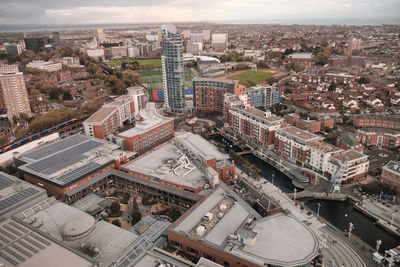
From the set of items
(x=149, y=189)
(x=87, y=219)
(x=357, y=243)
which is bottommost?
(x=357, y=243)

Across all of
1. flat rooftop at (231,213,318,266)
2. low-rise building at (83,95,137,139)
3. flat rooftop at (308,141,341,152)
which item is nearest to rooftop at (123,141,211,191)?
flat rooftop at (231,213,318,266)

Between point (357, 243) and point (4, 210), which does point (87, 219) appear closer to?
point (4, 210)

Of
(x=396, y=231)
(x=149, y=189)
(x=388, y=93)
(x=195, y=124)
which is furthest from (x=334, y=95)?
(x=149, y=189)

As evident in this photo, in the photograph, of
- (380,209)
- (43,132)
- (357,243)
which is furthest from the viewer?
(43,132)

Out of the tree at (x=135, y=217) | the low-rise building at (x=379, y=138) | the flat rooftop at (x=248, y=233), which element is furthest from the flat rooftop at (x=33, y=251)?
the low-rise building at (x=379, y=138)

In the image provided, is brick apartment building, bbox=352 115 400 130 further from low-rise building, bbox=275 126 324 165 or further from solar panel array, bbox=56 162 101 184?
solar panel array, bbox=56 162 101 184

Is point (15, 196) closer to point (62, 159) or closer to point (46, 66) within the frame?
point (62, 159)
